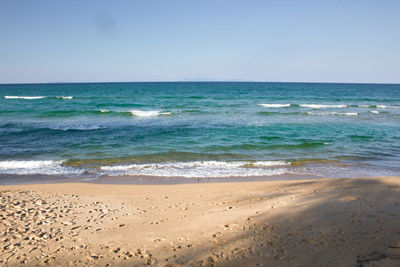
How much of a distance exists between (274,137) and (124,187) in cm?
1122

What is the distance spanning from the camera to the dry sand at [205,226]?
452cm

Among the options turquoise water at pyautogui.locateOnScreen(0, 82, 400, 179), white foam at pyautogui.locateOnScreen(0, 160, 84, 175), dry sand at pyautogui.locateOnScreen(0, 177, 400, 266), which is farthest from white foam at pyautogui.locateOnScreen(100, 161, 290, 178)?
dry sand at pyautogui.locateOnScreen(0, 177, 400, 266)

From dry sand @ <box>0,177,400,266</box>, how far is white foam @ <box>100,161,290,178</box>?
82.4 inches

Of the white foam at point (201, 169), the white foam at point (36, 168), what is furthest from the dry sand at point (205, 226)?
the white foam at point (36, 168)

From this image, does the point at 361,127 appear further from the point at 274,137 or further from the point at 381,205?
the point at 381,205

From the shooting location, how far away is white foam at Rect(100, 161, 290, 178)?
10.6 metres

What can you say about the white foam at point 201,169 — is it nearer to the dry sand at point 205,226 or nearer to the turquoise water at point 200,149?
the turquoise water at point 200,149

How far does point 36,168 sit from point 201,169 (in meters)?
7.36

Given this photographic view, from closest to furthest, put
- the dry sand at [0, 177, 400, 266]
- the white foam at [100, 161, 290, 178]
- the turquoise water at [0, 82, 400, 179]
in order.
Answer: the dry sand at [0, 177, 400, 266], the white foam at [100, 161, 290, 178], the turquoise water at [0, 82, 400, 179]

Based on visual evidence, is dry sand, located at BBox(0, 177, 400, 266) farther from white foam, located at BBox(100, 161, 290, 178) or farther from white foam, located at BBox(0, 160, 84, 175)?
white foam, located at BBox(0, 160, 84, 175)

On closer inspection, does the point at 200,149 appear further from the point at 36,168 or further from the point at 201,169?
the point at 36,168

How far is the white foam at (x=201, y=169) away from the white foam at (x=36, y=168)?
1530mm

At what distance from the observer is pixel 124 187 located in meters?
8.90

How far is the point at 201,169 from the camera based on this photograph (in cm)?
1115
